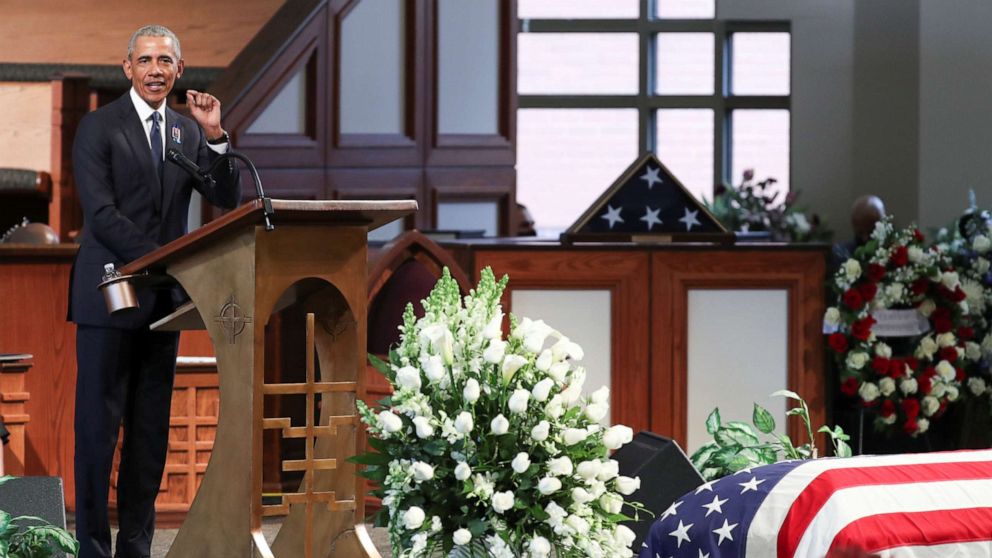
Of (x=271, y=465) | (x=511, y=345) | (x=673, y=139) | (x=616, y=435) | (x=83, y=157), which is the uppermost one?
(x=673, y=139)

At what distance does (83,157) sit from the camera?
3.26 m

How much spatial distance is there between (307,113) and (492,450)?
4087mm

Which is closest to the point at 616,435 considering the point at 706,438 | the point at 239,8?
the point at 706,438

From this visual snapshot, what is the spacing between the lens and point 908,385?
5.21 m

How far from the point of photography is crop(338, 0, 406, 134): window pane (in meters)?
6.30

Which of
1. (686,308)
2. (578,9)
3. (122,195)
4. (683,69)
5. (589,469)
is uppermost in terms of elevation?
(578,9)

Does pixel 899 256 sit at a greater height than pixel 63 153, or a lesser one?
lesser

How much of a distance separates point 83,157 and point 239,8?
4411 mm

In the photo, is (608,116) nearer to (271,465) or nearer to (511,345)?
(271,465)

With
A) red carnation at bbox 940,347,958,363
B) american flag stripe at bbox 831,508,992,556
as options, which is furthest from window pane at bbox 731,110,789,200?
american flag stripe at bbox 831,508,992,556

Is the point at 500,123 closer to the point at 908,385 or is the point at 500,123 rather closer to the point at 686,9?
the point at 908,385

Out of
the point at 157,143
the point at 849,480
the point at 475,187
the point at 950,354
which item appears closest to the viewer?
the point at 849,480

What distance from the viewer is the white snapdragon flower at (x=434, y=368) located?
232 centimetres

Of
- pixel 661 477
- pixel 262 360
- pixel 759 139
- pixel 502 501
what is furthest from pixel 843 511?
pixel 759 139
